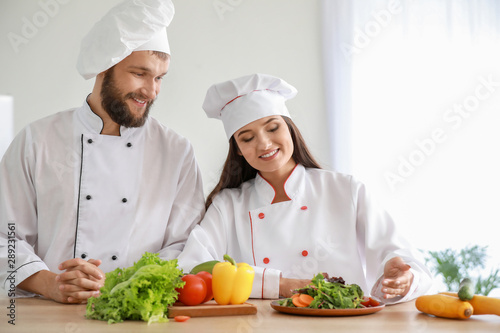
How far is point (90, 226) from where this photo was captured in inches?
91.8

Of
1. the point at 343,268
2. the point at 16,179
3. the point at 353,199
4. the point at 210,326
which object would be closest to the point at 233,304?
the point at 210,326

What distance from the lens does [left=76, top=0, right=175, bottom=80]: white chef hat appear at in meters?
2.29

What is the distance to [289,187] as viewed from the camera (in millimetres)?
2420

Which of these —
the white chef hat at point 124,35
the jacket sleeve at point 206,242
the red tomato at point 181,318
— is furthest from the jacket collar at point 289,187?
the red tomato at point 181,318

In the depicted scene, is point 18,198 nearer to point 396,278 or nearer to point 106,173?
point 106,173

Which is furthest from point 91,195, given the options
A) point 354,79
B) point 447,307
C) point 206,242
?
point 354,79

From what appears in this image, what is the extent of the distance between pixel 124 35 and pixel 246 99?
1.84 feet

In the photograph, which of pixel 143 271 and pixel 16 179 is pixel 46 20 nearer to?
pixel 16 179

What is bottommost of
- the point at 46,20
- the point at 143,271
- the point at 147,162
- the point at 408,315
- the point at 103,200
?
the point at 408,315

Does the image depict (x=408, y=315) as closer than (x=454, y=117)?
Yes

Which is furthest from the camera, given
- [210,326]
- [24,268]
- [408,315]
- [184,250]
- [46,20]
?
[46,20]

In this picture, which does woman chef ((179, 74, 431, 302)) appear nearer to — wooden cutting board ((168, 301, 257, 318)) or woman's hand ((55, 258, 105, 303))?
woman's hand ((55, 258, 105, 303))

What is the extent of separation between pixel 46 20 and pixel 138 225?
110 inches

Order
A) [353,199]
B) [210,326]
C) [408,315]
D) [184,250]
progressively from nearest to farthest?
[210,326], [408,315], [184,250], [353,199]
